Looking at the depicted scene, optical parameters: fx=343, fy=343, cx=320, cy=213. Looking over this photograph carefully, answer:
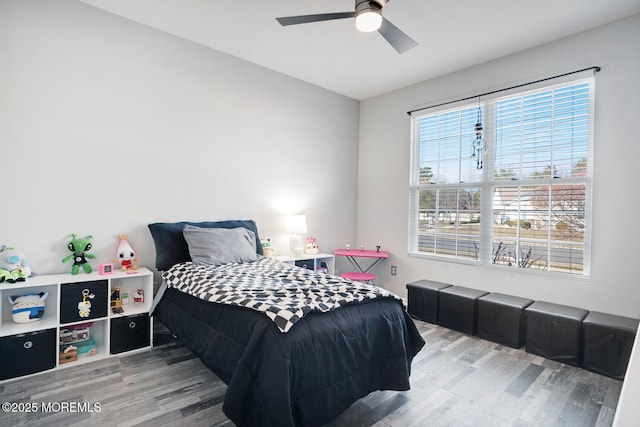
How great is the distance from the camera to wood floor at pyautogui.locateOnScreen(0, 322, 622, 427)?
1.97m

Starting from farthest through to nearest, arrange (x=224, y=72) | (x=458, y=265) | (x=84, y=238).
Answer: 1. (x=458, y=265)
2. (x=224, y=72)
3. (x=84, y=238)

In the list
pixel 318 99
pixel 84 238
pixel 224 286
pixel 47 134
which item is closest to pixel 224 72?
pixel 318 99

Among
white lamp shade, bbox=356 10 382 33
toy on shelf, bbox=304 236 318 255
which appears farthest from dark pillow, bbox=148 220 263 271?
white lamp shade, bbox=356 10 382 33

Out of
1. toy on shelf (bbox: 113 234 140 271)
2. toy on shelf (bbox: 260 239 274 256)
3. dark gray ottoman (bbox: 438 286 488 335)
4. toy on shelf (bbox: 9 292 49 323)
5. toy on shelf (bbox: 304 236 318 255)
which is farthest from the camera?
toy on shelf (bbox: 304 236 318 255)

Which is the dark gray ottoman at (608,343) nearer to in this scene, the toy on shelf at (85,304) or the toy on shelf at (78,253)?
the toy on shelf at (85,304)

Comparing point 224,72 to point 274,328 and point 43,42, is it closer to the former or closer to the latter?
point 43,42

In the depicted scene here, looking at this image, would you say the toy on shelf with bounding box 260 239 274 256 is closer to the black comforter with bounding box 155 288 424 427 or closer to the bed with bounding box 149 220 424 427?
the bed with bounding box 149 220 424 427

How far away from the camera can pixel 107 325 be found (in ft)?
8.95

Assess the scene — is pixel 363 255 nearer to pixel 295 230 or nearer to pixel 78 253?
pixel 295 230

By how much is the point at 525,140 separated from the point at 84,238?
4.15m

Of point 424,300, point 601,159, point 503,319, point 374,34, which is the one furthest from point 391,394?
point 374,34

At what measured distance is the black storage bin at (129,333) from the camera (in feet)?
9.02

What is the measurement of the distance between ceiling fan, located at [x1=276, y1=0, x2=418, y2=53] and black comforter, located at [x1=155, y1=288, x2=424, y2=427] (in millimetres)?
1798

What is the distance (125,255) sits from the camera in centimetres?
296
